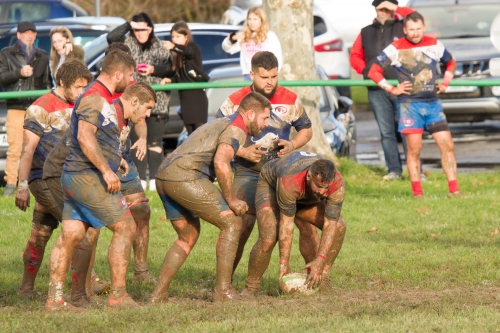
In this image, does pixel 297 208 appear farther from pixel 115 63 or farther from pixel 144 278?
pixel 115 63

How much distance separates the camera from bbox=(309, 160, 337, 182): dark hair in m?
7.89

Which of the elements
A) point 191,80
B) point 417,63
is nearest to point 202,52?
point 191,80

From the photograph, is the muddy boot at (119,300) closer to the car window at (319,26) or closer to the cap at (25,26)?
the cap at (25,26)

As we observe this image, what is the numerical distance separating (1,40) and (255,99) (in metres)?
8.53

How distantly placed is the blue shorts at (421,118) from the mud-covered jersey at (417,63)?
0.25 feet

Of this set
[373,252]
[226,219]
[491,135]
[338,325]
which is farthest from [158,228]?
[491,135]

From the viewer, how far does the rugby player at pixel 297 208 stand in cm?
817

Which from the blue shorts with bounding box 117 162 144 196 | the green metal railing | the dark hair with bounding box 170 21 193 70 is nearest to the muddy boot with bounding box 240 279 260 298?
the blue shorts with bounding box 117 162 144 196

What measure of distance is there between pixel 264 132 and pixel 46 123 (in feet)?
6.55

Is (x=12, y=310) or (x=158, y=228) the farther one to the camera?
(x=158, y=228)

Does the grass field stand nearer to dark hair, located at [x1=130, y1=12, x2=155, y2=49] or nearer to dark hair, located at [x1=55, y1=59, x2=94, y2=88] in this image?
dark hair, located at [x1=55, y1=59, x2=94, y2=88]

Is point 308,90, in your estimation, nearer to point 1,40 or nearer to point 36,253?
point 1,40

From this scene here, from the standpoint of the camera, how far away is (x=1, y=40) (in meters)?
15.9

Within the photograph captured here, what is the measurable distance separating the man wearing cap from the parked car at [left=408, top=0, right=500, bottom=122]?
7.11 m
